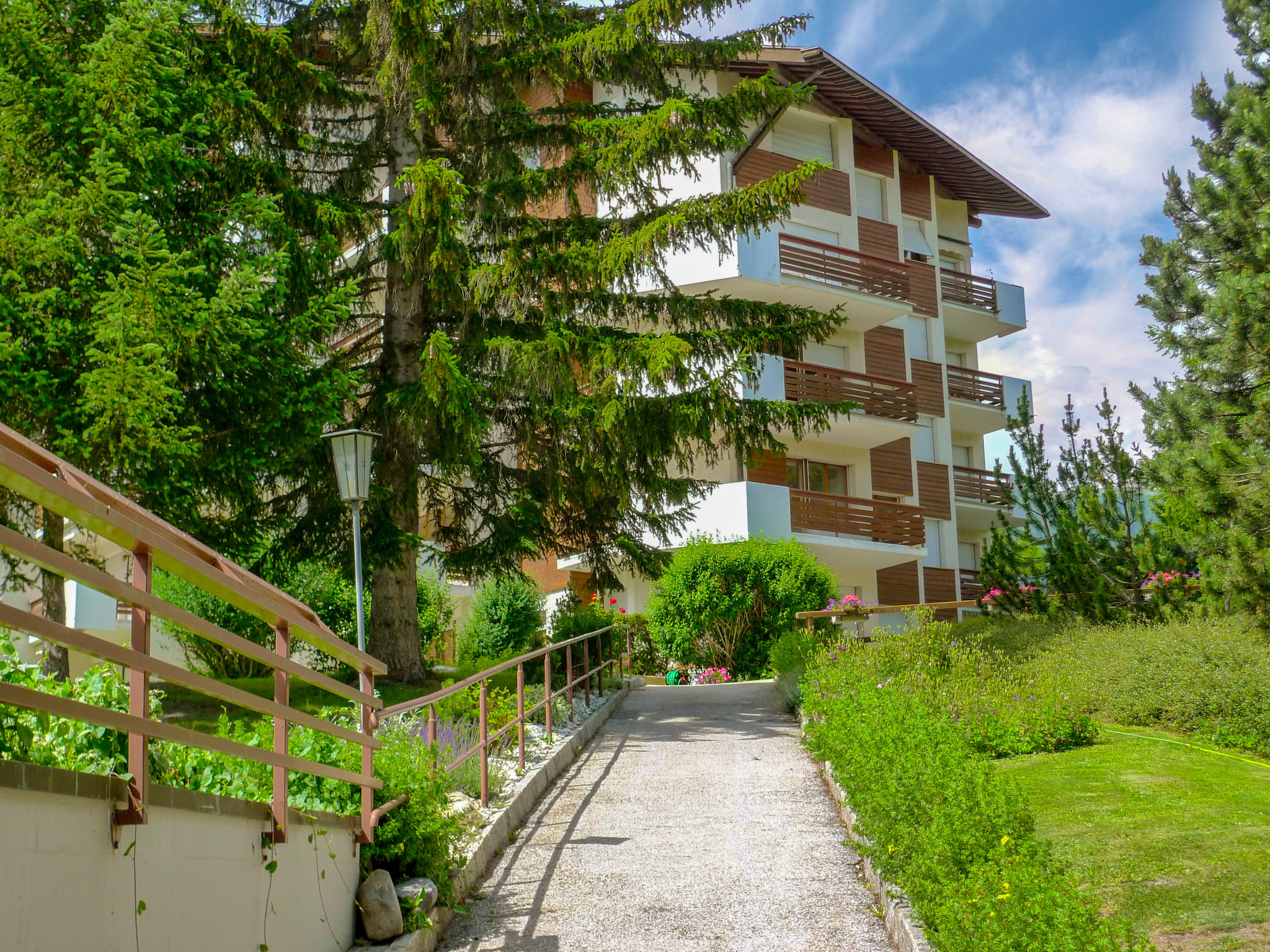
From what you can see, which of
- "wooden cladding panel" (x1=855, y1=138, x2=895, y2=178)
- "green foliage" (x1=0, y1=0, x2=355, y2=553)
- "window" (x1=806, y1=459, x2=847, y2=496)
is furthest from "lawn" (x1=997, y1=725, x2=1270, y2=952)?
"wooden cladding panel" (x1=855, y1=138, x2=895, y2=178)

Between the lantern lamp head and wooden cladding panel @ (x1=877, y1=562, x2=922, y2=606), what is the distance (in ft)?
62.9

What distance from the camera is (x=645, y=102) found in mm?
16609

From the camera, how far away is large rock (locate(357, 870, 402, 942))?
591 cm

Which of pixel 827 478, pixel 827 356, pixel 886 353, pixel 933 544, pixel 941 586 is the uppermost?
pixel 886 353

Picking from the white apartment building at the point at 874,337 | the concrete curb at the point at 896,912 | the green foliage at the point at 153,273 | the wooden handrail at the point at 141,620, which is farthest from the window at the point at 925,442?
the wooden handrail at the point at 141,620

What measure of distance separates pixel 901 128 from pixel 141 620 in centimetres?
3033

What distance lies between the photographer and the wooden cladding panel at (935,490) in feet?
101

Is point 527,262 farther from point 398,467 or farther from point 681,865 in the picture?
point 681,865

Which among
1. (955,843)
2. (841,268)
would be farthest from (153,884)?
(841,268)

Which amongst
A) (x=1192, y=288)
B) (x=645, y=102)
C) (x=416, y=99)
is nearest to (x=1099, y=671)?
(x=1192, y=288)

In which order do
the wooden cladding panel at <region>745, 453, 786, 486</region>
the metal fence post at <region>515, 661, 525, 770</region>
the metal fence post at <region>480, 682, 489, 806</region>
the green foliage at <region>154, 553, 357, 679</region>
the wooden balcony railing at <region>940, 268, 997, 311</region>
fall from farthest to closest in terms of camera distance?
the wooden balcony railing at <region>940, 268, 997, 311</region>
the wooden cladding panel at <region>745, 453, 786, 486</region>
the green foliage at <region>154, 553, 357, 679</region>
the metal fence post at <region>515, 661, 525, 770</region>
the metal fence post at <region>480, 682, 489, 806</region>

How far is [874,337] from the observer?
30.1m

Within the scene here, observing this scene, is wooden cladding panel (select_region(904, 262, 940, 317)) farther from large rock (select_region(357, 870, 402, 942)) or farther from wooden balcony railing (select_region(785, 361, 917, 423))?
large rock (select_region(357, 870, 402, 942))

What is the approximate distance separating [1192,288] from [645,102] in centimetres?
801
